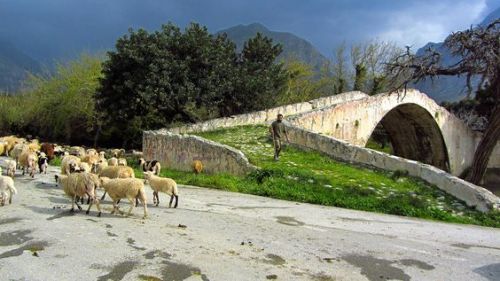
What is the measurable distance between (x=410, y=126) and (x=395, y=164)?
26303 millimetres

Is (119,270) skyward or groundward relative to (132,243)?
groundward

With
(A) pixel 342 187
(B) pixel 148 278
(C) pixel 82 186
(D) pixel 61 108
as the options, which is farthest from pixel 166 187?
(D) pixel 61 108

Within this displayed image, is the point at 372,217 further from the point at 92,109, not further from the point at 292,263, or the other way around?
the point at 92,109

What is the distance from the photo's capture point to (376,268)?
7.23 meters

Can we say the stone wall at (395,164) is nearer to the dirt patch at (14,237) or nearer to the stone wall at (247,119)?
the stone wall at (247,119)

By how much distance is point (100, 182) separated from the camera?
34.8ft

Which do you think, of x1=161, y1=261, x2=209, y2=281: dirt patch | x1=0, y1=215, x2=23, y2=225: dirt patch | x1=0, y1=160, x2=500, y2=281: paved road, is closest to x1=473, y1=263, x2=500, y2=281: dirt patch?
x1=0, y1=160, x2=500, y2=281: paved road

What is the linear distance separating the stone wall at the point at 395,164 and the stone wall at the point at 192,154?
4149 mm

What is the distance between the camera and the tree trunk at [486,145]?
2042 cm

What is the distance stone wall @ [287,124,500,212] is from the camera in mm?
14079

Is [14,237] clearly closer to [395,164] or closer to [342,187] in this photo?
[342,187]

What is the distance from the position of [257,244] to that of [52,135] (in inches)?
1422

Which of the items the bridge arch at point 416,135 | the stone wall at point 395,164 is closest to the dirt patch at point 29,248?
the stone wall at point 395,164

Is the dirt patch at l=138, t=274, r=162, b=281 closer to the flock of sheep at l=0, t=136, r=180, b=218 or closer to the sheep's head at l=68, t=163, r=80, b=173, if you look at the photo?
the flock of sheep at l=0, t=136, r=180, b=218
